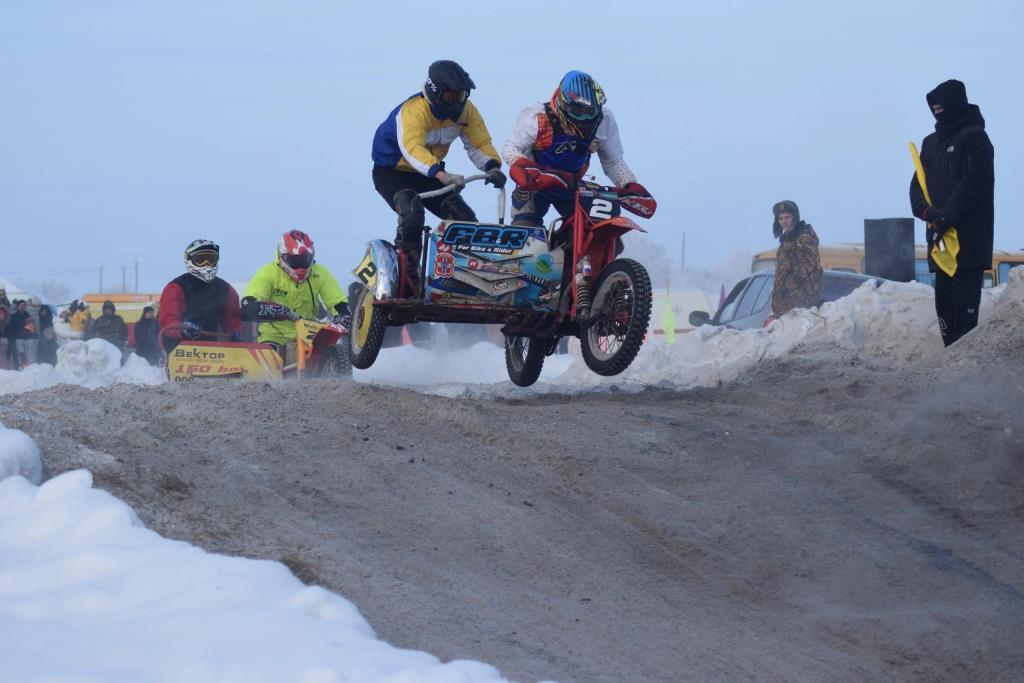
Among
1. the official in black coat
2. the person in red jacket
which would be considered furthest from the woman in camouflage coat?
the person in red jacket

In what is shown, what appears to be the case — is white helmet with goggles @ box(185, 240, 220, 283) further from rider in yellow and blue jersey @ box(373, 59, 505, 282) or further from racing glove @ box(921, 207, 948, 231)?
racing glove @ box(921, 207, 948, 231)

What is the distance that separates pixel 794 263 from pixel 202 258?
643 cm

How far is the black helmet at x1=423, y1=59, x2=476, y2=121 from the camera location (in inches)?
349

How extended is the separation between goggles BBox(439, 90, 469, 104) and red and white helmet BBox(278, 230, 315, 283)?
3.31 meters

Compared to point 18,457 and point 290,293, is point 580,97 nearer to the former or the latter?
point 290,293

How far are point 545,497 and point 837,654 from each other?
1.95m

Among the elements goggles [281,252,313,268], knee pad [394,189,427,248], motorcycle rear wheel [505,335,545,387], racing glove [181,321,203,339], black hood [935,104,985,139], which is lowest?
motorcycle rear wheel [505,335,545,387]

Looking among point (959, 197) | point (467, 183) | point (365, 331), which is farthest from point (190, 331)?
point (959, 197)

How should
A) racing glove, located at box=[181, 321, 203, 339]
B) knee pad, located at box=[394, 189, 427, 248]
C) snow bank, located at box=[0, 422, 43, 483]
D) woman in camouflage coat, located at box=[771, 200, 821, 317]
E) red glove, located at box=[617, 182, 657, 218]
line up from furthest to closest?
1. woman in camouflage coat, located at box=[771, 200, 821, 317]
2. racing glove, located at box=[181, 321, 203, 339]
3. knee pad, located at box=[394, 189, 427, 248]
4. red glove, located at box=[617, 182, 657, 218]
5. snow bank, located at box=[0, 422, 43, 483]

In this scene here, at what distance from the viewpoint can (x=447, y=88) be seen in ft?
29.2

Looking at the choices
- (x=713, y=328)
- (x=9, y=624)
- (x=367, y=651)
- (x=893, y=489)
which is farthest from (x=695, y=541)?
(x=713, y=328)

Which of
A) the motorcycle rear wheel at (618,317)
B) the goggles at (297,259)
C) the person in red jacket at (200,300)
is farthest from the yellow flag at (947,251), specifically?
the person in red jacket at (200,300)

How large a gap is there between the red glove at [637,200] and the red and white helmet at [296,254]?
411 cm

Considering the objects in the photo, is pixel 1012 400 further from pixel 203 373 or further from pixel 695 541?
pixel 203 373
